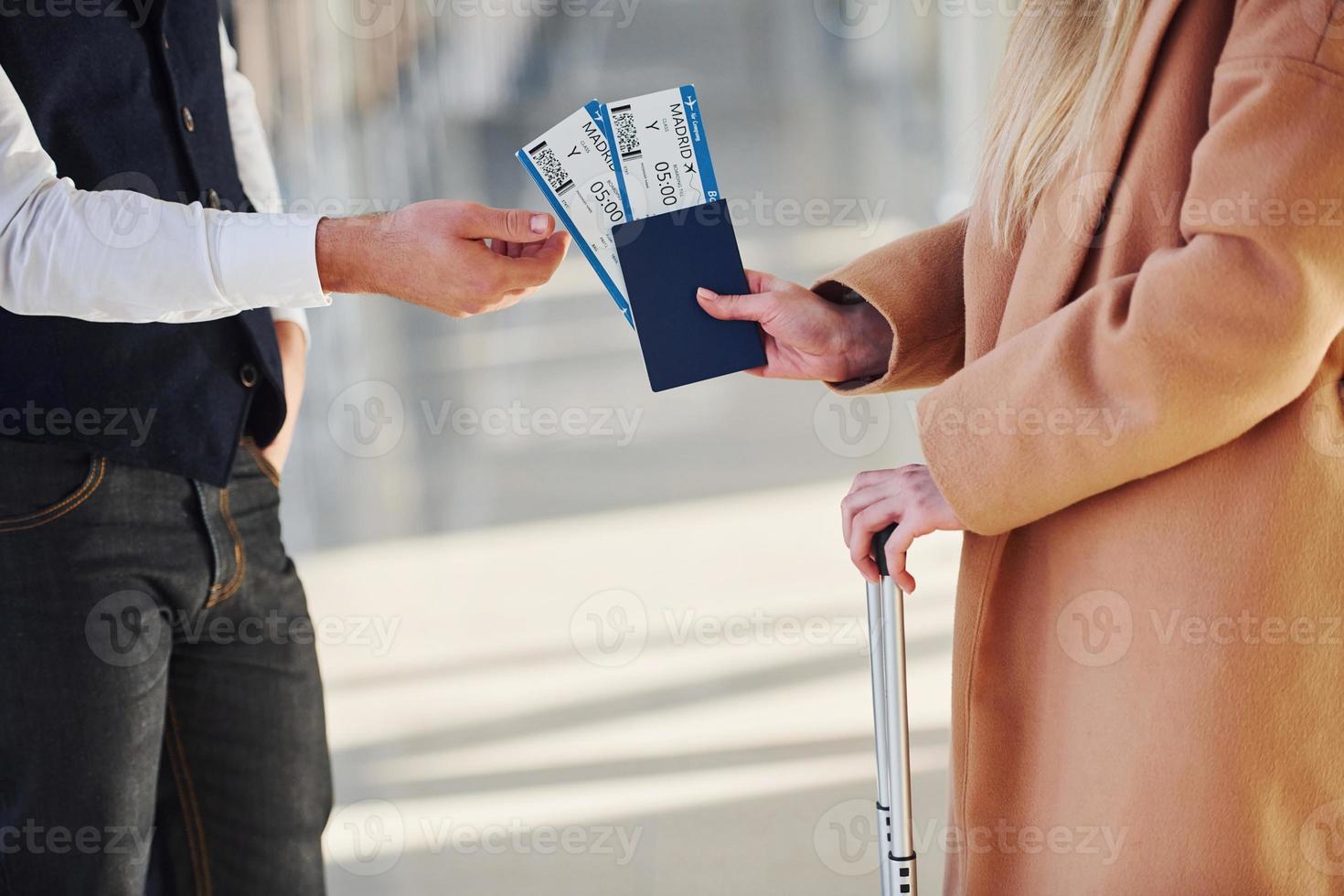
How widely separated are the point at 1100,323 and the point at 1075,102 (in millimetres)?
213

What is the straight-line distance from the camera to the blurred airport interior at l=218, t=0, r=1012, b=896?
89.6 inches

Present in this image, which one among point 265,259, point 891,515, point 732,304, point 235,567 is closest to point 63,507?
point 235,567

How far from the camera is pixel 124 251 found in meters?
1.06

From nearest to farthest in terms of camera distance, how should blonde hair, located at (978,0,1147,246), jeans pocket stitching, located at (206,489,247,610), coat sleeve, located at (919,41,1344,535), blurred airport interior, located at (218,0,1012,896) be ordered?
coat sleeve, located at (919,41,1344,535)
blonde hair, located at (978,0,1147,246)
jeans pocket stitching, located at (206,489,247,610)
blurred airport interior, located at (218,0,1012,896)

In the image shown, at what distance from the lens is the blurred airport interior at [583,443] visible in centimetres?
228

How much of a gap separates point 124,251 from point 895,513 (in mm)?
747

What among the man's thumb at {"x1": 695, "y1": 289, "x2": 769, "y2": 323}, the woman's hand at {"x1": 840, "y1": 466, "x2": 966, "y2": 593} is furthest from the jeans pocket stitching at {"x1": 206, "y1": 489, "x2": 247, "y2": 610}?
the woman's hand at {"x1": 840, "y1": 466, "x2": 966, "y2": 593}

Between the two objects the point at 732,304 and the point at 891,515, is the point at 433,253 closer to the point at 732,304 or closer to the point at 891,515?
the point at 732,304

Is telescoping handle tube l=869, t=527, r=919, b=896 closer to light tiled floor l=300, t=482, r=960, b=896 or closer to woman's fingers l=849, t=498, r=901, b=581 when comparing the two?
woman's fingers l=849, t=498, r=901, b=581

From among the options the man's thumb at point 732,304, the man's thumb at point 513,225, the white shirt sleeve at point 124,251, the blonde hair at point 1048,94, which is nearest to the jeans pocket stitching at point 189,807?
the white shirt sleeve at point 124,251

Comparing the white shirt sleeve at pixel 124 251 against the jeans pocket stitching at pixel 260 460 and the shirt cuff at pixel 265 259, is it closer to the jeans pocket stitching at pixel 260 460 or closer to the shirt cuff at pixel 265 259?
the shirt cuff at pixel 265 259

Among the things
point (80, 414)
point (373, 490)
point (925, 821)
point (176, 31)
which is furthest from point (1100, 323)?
point (373, 490)

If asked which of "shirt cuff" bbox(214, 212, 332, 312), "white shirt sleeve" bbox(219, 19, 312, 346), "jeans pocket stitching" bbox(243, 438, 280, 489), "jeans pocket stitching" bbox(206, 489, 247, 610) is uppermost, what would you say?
"white shirt sleeve" bbox(219, 19, 312, 346)

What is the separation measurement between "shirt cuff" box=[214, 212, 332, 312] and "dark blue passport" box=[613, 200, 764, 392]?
0.31m
